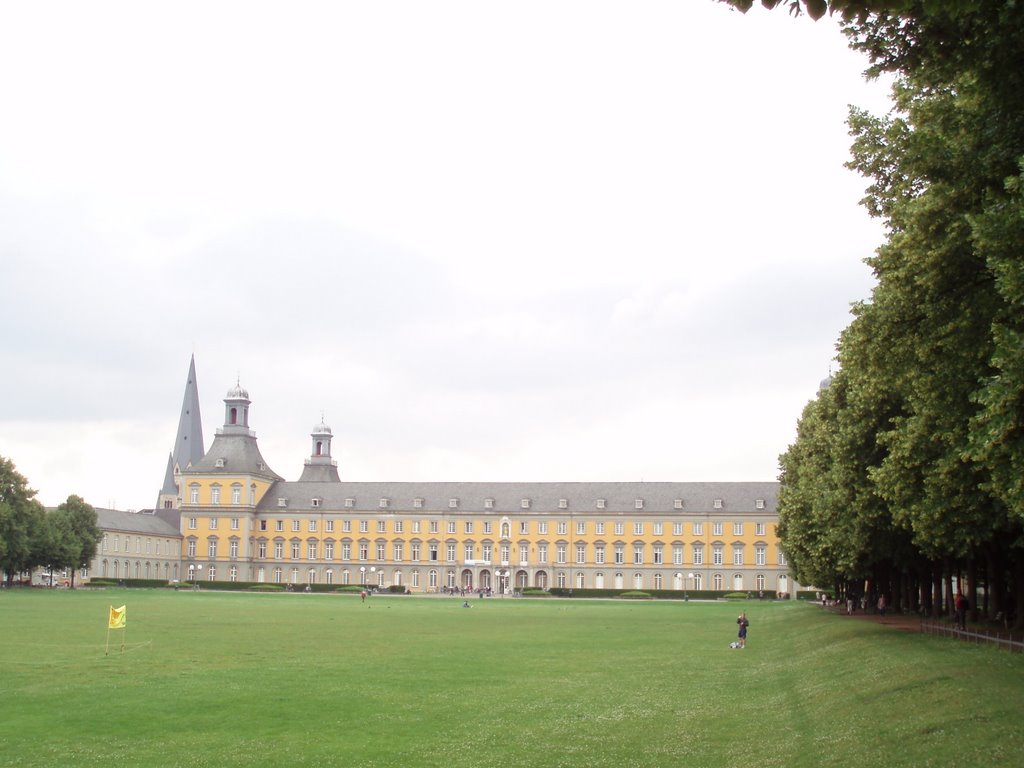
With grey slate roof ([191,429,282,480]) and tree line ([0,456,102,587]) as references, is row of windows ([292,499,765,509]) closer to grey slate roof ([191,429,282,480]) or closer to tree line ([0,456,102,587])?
grey slate roof ([191,429,282,480])

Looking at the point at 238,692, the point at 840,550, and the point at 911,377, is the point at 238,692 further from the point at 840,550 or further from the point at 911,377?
the point at 840,550

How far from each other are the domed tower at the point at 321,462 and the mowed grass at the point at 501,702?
11343 centimetres

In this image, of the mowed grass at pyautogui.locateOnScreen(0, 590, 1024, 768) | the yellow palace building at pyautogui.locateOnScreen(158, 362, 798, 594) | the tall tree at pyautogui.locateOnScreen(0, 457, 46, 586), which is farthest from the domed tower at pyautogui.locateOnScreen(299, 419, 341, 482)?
the mowed grass at pyautogui.locateOnScreen(0, 590, 1024, 768)

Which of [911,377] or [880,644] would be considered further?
[880,644]

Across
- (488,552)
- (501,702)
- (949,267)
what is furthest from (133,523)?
(949,267)

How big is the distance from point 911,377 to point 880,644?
12.0m

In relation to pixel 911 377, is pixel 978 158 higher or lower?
higher

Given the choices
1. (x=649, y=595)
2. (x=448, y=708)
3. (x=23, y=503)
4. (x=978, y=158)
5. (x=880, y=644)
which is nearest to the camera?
(x=978, y=158)

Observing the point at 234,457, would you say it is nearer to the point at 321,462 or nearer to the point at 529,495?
the point at 321,462

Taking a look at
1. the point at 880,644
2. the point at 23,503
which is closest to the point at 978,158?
the point at 880,644

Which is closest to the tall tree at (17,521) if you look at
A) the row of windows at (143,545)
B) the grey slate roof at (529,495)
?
the row of windows at (143,545)

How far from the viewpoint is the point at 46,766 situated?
16.5 meters

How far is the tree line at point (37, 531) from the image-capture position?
308ft

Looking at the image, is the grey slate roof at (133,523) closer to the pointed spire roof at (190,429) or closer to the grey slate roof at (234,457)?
the grey slate roof at (234,457)
